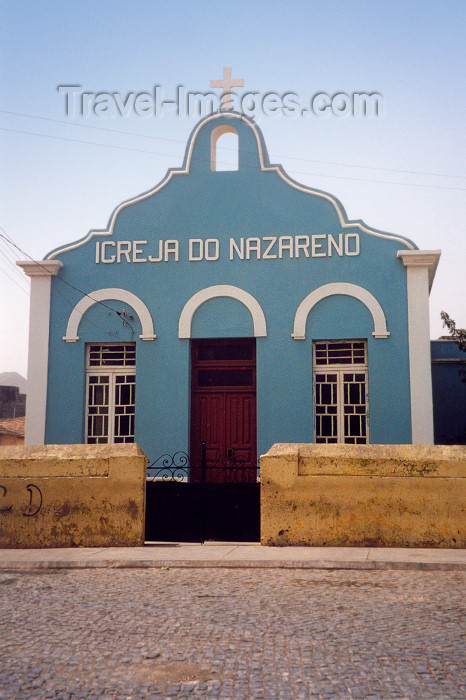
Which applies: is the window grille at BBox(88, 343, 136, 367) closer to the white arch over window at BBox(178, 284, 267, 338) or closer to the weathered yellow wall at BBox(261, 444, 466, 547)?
the white arch over window at BBox(178, 284, 267, 338)

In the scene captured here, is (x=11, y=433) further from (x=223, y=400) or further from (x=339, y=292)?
(x=339, y=292)

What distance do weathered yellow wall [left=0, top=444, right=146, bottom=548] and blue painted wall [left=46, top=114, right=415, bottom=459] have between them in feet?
13.7

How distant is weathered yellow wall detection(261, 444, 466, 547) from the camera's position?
8594 millimetres

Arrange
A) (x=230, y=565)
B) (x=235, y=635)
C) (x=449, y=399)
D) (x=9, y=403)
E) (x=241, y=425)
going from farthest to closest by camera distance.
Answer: (x=9, y=403), (x=449, y=399), (x=241, y=425), (x=230, y=565), (x=235, y=635)

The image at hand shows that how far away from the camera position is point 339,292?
13117 mm

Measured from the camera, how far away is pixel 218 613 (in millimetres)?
5781

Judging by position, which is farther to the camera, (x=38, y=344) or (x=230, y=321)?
(x=38, y=344)

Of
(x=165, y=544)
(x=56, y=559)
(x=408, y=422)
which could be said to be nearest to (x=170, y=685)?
(x=56, y=559)

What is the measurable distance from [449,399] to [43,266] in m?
9.02

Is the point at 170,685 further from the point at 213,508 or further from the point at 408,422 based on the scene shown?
the point at 408,422

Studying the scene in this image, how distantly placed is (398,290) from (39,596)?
8.63 meters

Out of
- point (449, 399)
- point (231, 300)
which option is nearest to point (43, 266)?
point (231, 300)

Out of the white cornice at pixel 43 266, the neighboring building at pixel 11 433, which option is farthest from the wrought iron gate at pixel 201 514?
the neighboring building at pixel 11 433

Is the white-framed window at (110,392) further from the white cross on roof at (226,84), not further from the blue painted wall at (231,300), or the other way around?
the white cross on roof at (226,84)
